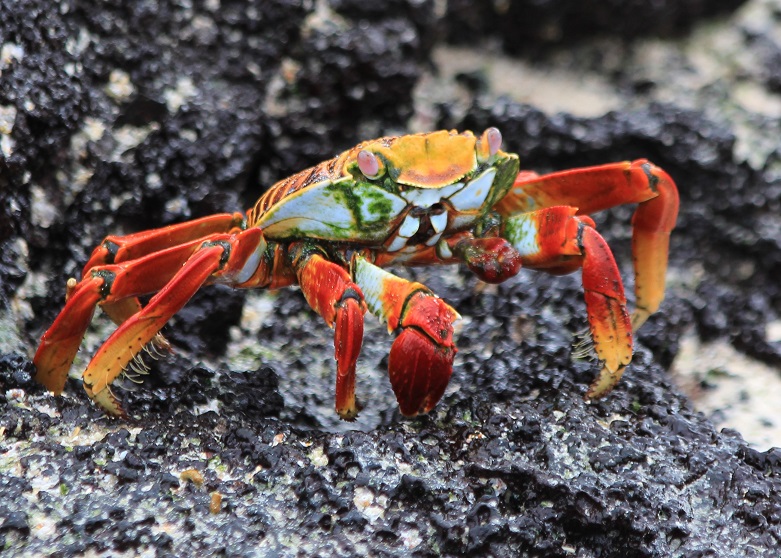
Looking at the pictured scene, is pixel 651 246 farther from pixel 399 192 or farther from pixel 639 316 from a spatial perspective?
pixel 399 192

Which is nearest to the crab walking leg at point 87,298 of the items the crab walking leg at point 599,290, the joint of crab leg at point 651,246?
the crab walking leg at point 599,290

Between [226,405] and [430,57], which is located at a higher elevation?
[430,57]

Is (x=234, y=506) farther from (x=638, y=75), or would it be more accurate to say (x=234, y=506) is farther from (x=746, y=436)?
(x=638, y=75)

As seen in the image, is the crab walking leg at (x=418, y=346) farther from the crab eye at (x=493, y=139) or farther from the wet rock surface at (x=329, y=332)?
the crab eye at (x=493, y=139)

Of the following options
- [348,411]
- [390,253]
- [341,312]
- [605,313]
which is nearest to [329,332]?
[390,253]

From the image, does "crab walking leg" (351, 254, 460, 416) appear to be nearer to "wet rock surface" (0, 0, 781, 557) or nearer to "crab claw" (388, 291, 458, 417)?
"crab claw" (388, 291, 458, 417)

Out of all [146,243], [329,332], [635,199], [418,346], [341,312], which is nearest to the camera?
[418,346]

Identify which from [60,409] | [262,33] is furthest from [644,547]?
[262,33]
